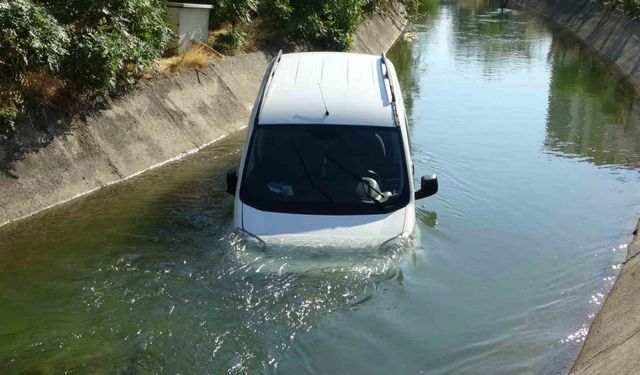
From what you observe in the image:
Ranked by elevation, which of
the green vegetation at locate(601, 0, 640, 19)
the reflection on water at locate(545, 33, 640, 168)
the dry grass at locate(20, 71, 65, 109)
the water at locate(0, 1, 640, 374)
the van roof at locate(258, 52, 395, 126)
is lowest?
the reflection on water at locate(545, 33, 640, 168)

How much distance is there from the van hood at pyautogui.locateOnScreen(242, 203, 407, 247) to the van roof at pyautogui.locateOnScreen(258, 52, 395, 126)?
1.10 meters

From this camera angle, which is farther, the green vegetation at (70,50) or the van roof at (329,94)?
the green vegetation at (70,50)

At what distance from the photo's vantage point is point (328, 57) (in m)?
10.0

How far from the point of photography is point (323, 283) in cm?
766

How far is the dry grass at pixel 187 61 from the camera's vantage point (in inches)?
597

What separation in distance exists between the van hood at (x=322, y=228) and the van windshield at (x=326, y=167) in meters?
0.15

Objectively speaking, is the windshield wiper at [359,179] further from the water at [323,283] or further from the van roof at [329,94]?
the water at [323,283]

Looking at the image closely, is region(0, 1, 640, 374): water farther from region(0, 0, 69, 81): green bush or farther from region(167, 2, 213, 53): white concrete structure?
region(167, 2, 213, 53): white concrete structure

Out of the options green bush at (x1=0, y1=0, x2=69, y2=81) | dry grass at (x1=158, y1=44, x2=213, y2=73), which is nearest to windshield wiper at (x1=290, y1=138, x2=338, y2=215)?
green bush at (x1=0, y1=0, x2=69, y2=81)

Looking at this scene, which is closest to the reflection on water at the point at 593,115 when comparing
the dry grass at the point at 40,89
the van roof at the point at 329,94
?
the van roof at the point at 329,94

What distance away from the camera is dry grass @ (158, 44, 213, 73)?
15.2 metres

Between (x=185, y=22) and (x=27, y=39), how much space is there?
685 cm

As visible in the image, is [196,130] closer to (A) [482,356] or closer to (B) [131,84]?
(B) [131,84]

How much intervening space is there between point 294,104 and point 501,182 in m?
5.97
